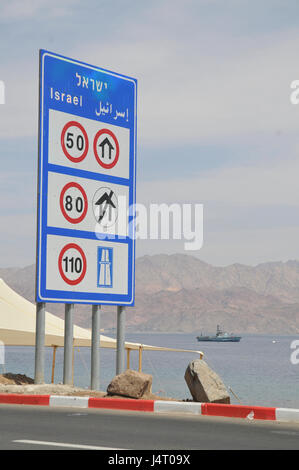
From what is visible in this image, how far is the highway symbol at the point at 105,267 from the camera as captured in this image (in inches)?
764

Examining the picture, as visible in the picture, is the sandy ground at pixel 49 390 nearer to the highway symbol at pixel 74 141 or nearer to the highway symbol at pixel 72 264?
the highway symbol at pixel 72 264

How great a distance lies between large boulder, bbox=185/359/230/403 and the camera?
16297 millimetres

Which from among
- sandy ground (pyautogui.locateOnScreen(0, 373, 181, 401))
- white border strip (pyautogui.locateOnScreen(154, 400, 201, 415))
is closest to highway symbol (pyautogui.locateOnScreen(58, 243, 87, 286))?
sandy ground (pyautogui.locateOnScreen(0, 373, 181, 401))

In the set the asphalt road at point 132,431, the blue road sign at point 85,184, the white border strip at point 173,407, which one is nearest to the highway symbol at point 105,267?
the blue road sign at point 85,184

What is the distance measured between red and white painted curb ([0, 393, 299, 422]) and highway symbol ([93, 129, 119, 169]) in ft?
19.5

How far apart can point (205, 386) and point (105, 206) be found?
5.09 metres

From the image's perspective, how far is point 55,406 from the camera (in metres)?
15.6

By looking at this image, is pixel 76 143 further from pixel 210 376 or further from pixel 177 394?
pixel 177 394

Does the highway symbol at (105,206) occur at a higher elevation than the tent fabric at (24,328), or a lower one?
higher

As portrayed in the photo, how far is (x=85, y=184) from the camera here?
62.6ft

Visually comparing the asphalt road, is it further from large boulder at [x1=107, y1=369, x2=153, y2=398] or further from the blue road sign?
the blue road sign

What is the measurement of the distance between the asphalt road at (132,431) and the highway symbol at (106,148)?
269 inches

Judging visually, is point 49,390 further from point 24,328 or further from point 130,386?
point 24,328
